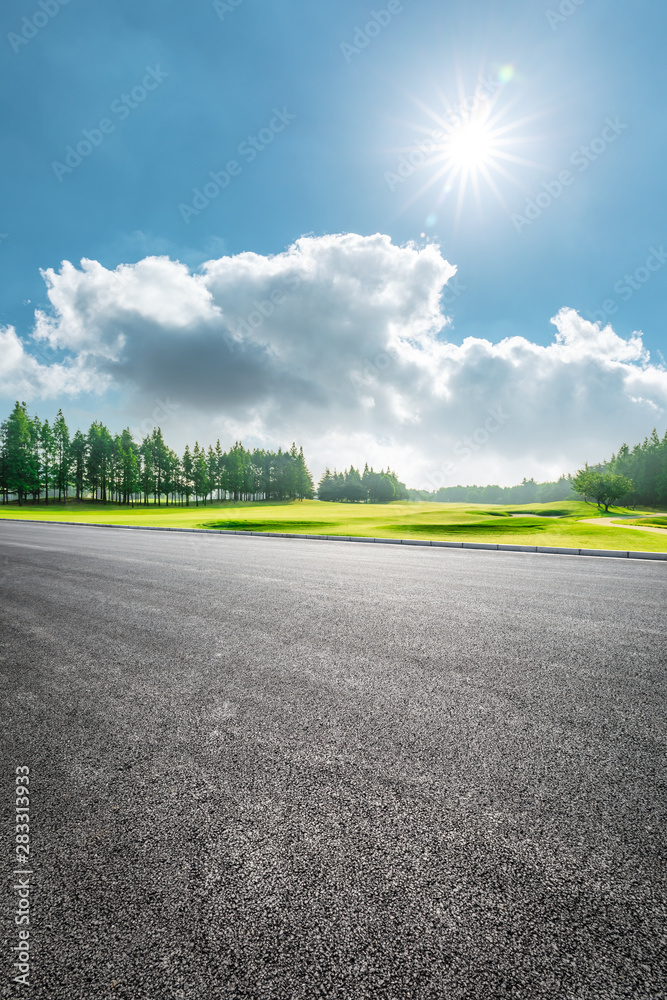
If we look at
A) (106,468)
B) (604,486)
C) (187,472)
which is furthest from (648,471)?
(106,468)

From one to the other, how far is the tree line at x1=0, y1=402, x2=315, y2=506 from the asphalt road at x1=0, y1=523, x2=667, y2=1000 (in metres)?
72.9

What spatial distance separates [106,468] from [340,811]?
80407 mm

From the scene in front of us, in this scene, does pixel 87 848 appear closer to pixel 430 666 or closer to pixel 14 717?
pixel 14 717

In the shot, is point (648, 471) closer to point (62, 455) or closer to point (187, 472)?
point (187, 472)

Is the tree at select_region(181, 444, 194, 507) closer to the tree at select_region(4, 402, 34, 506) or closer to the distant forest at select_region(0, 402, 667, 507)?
the distant forest at select_region(0, 402, 667, 507)

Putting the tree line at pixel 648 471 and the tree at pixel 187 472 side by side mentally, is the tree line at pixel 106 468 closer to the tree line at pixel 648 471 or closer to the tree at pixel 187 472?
the tree at pixel 187 472

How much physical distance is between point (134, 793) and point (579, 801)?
7.63 feet

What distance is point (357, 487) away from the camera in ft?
380

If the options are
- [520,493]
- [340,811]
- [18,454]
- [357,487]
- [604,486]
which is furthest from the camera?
[520,493]

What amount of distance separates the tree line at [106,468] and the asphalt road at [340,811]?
239ft

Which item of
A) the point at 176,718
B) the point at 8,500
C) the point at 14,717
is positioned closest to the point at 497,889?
the point at 176,718

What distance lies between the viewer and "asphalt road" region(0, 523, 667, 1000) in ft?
4.55

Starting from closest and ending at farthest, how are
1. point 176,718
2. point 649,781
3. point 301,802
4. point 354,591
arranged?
point 301,802 → point 649,781 → point 176,718 → point 354,591

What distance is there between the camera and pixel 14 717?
3072 millimetres
